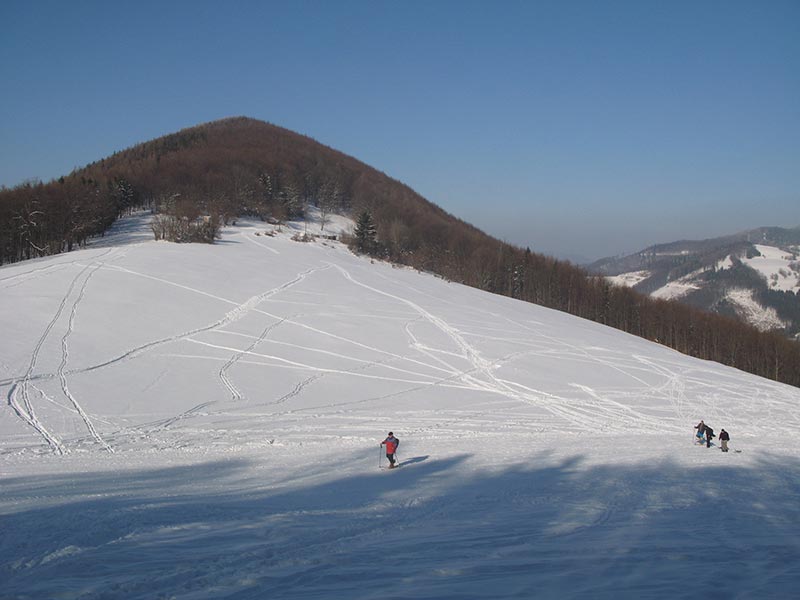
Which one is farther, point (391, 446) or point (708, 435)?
point (708, 435)

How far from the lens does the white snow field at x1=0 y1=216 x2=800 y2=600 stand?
6457 millimetres

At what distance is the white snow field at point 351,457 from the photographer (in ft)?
21.2

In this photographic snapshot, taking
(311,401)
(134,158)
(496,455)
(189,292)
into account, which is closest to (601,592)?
(496,455)

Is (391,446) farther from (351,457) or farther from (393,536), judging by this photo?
(393,536)

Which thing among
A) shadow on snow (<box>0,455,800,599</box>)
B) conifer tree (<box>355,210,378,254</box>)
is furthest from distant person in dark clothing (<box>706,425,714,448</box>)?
conifer tree (<box>355,210,378,254</box>)

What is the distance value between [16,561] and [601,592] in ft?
23.6

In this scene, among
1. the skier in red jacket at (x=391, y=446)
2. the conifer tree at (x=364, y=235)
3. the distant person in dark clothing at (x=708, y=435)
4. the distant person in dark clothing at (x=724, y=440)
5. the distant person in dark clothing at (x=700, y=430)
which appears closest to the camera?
the skier in red jacket at (x=391, y=446)

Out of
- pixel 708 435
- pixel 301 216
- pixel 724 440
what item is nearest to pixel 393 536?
pixel 724 440

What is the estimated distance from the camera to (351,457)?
14148 millimetres

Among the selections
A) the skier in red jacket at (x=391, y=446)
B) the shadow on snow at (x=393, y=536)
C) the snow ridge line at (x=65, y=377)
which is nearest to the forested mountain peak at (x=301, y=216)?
the snow ridge line at (x=65, y=377)

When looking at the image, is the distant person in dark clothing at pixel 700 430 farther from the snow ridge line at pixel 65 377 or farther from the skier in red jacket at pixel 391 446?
the snow ridge line at pixel 65 377

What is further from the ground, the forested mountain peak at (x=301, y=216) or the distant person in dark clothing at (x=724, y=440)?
the forested mountain peak at (x=301, y=216)

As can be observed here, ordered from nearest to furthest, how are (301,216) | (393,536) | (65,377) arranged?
(393,536) → (65,377) → (301,216)

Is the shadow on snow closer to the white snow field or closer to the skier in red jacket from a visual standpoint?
the white snow field
